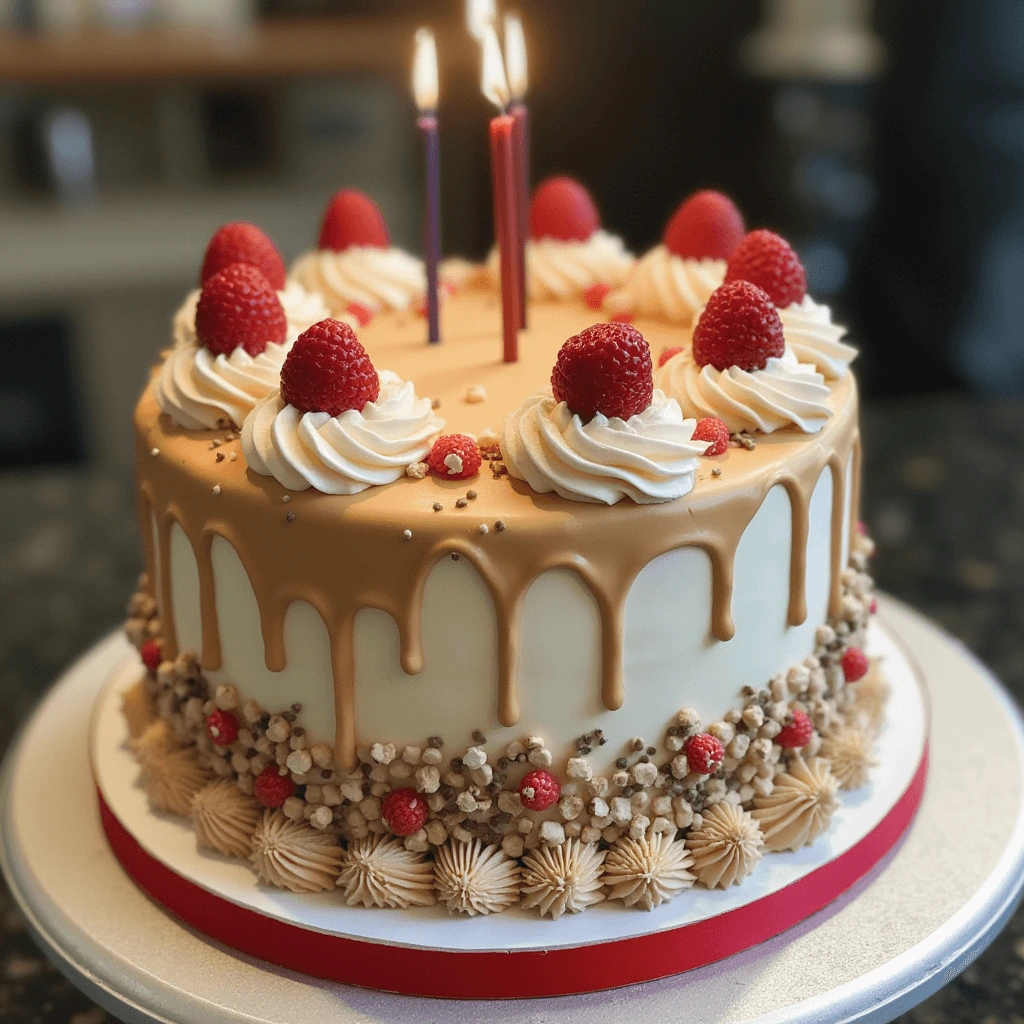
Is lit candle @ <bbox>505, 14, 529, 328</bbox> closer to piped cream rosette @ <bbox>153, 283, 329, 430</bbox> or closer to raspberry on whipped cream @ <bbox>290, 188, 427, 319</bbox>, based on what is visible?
raspberry on whipped cream @ <bbox>290, 188, 427, 319</bbox>

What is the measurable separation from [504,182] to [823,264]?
8.06 ft

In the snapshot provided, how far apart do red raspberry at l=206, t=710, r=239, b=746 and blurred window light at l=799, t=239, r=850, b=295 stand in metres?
2.81

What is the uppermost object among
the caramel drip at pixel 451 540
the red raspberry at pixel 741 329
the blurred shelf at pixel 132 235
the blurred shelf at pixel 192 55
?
the blurred shelf at pixel 192 55

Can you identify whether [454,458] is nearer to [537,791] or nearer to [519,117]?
[537,791]

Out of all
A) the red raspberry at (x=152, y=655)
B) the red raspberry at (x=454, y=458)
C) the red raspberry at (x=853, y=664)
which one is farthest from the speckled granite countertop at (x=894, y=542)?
the red raspberry at (x=454, y=458)

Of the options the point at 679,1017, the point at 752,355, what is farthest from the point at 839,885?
the point at 752,355

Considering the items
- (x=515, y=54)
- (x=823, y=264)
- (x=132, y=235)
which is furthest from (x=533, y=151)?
(x=515, y=54)

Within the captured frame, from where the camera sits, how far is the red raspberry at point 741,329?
5.41 ft

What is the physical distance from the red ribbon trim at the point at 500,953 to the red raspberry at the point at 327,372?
612mm

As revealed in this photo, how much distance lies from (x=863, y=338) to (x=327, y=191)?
183cm

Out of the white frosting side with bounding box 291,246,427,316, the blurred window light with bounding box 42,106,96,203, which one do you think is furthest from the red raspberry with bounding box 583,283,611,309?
the blurred window light with bounding box 42,106,96,203

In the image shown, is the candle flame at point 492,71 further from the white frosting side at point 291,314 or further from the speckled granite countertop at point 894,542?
the speckled granite countertop at point 894,542

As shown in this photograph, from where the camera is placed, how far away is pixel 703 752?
1.59 meters

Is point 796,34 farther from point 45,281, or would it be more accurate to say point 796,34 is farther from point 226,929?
point 226,929
